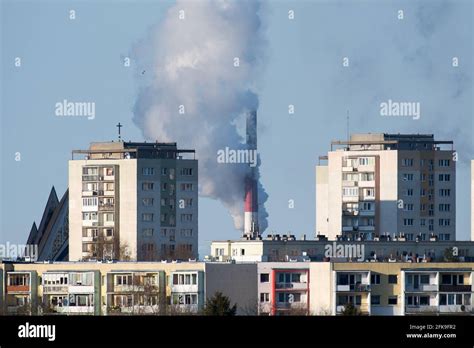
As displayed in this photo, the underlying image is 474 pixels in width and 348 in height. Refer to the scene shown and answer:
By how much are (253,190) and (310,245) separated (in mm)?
20536

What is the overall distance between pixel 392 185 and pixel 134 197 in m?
11.9

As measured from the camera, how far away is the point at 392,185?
95.1 metres

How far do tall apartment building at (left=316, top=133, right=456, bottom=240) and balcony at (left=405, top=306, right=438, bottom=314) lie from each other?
1396 inches

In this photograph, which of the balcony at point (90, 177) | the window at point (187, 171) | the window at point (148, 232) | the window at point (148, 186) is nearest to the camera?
the window at point (148, 232)

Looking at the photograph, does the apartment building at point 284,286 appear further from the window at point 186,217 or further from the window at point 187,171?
the window at point 187,171

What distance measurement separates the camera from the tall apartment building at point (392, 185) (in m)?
93.8

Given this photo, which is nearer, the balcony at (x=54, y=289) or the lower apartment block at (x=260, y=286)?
the lower apartment block at (x=260, y=286)

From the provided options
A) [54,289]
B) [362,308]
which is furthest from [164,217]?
[362,308]

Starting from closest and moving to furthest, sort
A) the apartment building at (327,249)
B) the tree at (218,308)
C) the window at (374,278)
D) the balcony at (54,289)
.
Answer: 1. the tree at (218,308)
2. the window at (374,278)
3. the balcony at (54,289)
4. the apartment building at (327,249)

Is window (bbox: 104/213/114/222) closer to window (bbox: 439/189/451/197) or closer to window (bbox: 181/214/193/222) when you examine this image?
window (bbox: 181/214/193/222)

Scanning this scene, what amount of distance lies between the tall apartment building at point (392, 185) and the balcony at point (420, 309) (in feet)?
116

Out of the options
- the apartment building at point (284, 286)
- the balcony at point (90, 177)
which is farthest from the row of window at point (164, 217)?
the apartment building at point (284, 286)

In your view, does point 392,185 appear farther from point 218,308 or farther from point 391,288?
point 218,308
